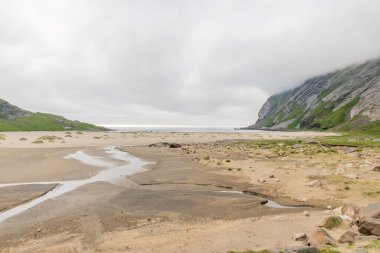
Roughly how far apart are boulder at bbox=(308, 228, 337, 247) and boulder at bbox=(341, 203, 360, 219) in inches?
199

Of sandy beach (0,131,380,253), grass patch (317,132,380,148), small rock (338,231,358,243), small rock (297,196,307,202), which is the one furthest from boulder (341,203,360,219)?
grass patch (317,132,380,148)

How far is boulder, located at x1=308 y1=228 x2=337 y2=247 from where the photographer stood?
1389cm

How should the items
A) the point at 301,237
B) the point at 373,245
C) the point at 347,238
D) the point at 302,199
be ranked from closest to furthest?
the point at 373,245 → the point at 347,238 → the point at 301,237 → the point at 302,199

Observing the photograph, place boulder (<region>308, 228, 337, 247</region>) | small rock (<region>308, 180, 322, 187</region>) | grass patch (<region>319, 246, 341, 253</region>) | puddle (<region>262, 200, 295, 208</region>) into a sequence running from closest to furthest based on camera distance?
grass patch (<region>319, 246, 341, 253</region>)
boulder (<region>308, 228, 337, 247</region>)
puddle (<region>262, 200, 295, 208</region>)
small rock (<region>308, 180, 322, 187</region>)

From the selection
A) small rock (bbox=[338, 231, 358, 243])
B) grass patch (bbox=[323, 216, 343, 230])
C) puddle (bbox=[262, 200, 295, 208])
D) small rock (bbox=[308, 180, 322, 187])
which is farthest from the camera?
small rock (bbox=[308, 180, 322, 187])

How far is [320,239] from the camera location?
1412 cm

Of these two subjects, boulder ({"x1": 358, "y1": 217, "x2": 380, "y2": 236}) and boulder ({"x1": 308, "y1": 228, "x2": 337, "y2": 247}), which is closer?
boulder ({"x1": 308, "y1": 228, "x2": 337, "y2": 247})

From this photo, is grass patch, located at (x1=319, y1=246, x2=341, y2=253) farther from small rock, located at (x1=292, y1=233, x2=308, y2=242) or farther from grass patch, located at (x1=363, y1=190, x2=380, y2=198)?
grass patch, located at (x1=363, y1=190, x2=380, y2=198)

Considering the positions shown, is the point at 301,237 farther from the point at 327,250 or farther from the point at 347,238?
the point at 327,250

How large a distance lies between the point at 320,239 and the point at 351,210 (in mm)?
6369

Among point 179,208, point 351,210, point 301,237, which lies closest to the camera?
point 301,237

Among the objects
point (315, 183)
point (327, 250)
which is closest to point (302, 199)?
point (315, 183)

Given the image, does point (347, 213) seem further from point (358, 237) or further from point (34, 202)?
point (34, 202)

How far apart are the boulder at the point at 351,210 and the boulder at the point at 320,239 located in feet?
16.6
